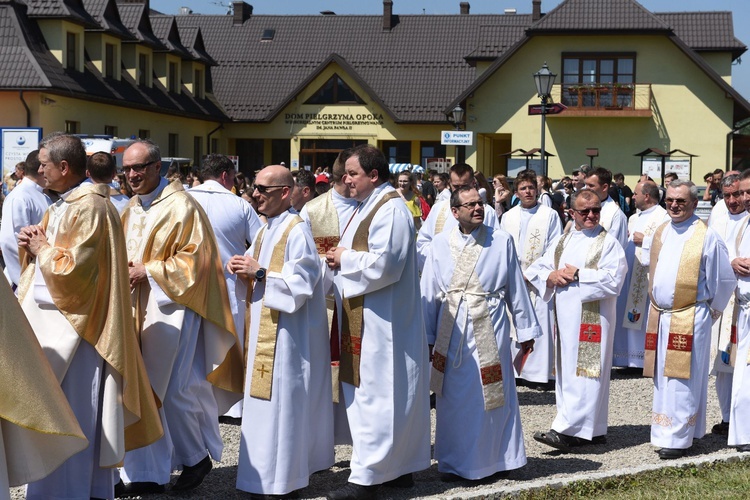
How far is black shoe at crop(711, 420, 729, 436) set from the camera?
8844 mm

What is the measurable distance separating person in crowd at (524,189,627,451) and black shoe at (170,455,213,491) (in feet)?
8.56

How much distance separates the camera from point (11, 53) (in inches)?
1249

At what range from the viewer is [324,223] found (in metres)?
8.81

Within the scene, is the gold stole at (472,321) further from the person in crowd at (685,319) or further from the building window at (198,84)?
the building window at (198,84)

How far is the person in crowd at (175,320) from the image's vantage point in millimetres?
6609

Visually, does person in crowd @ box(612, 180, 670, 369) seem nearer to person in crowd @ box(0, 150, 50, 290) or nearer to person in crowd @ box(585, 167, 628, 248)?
person in crowd @ box(585, 167, 628, 248)

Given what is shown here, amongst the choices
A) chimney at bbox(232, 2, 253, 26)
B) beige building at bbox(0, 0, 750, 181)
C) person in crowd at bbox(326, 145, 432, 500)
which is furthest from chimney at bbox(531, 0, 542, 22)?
person in crowd at bbox(326, 145, 432, 500)

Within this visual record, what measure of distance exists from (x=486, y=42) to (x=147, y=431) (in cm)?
3980

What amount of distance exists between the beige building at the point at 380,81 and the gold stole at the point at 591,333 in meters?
25.1

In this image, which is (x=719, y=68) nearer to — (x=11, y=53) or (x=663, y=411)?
(x=11, y=53)

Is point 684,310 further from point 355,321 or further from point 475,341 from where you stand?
point 355,321

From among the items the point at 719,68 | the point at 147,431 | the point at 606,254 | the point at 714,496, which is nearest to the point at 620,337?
the point at 606,254

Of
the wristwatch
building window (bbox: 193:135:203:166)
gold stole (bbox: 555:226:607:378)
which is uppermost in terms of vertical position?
building window (bbox: 193:135:203:166)

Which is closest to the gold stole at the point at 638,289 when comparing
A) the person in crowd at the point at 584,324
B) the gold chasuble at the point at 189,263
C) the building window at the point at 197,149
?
the person in crowd at the point at 584,324
